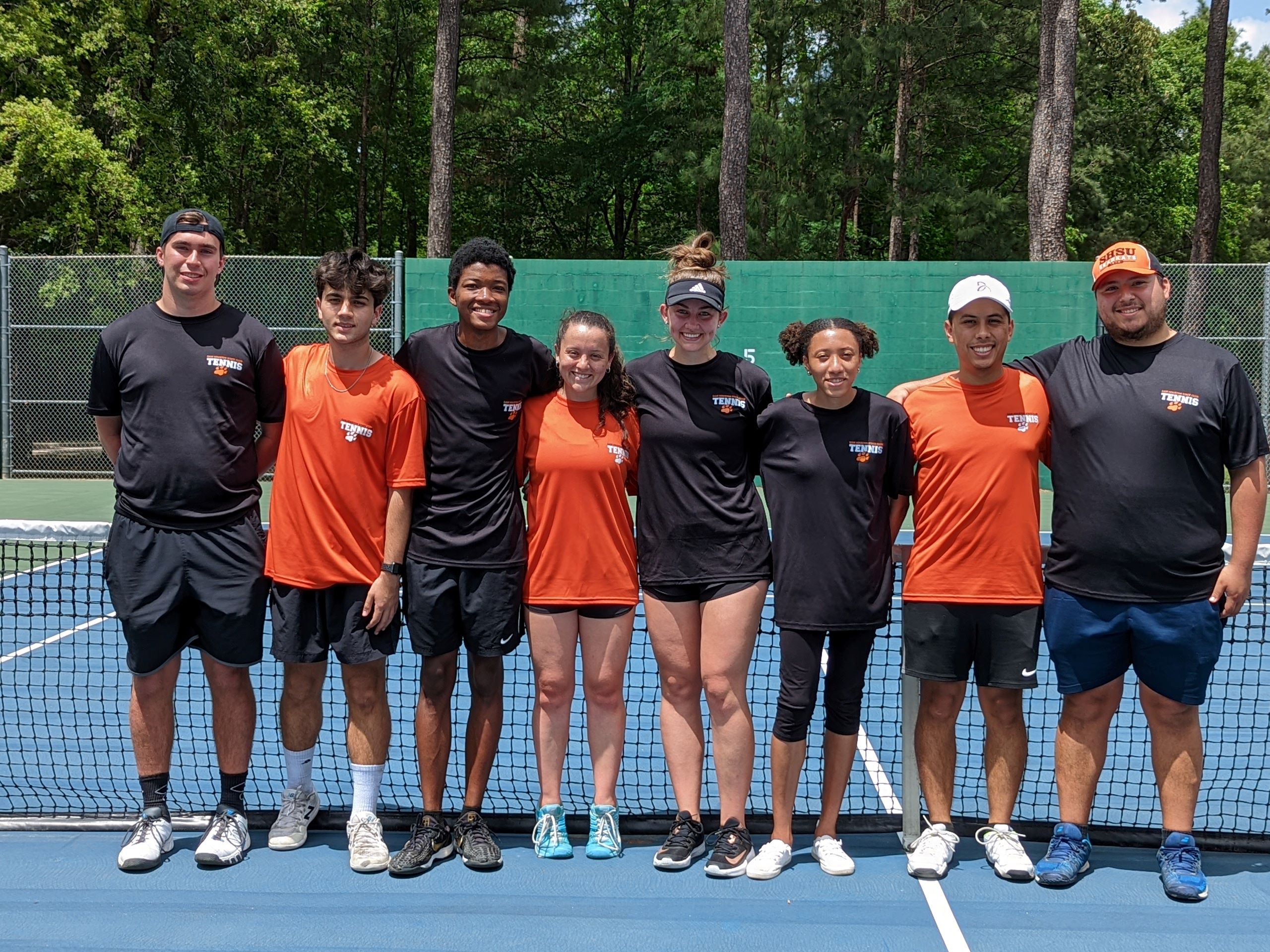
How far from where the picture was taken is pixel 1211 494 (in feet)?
12.4

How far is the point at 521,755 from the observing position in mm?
5359

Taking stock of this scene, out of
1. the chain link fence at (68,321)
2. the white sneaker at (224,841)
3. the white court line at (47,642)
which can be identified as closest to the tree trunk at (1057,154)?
the chain link fence at (68,321)

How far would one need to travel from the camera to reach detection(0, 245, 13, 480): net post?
13.8 meters

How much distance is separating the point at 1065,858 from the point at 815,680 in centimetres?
97

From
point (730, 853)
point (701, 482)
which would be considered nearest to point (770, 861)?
point (730, 853)

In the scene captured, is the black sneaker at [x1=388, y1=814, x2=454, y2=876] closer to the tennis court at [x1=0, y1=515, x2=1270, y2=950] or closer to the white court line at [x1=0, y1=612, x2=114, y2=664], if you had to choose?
the tennis court at [x1=0, y1=515, x2=1270, y2=950]

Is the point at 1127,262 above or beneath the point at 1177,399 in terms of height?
above

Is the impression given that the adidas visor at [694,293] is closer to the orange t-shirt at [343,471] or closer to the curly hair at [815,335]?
the curly hair at [815,335]

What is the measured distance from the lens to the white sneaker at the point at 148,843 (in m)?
3.86

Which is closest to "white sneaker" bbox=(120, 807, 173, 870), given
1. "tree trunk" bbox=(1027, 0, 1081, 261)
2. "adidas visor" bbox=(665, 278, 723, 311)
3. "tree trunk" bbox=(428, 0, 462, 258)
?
"adidas visor" bbox=(665, 278, 723, 311)

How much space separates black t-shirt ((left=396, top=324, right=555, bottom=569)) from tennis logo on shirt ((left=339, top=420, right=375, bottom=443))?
7.3 inches

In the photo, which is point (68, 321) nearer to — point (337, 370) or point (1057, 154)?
point (337, 370)

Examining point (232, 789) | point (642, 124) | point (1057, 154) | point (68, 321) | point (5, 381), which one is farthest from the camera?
point (642, 124)

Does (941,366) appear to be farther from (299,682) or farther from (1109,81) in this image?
(1109,81)
